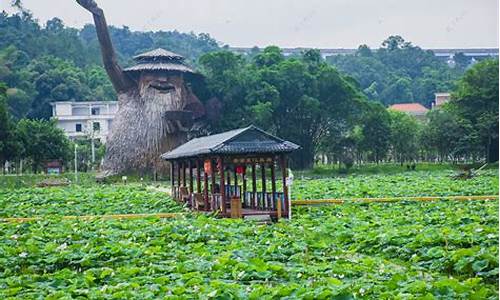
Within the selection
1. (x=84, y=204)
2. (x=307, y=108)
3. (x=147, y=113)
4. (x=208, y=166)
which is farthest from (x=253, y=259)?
(x=307, y=108)

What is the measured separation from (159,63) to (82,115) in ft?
66.0

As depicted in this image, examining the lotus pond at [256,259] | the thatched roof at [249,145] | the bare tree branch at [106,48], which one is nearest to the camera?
the lotus pond at [256,259]

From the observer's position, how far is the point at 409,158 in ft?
142

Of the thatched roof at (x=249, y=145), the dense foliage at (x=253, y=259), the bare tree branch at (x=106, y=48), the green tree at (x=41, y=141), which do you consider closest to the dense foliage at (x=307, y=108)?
the green tree at (x=41, y=141)

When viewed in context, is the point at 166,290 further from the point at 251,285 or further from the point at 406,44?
the point at 406,44

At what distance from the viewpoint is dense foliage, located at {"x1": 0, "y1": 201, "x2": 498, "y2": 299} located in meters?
5.91

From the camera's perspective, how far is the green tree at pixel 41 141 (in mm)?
33625

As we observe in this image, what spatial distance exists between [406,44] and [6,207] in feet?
171

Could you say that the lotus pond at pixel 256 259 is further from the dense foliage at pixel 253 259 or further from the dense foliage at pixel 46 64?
the dense foliage at pixel 46 64

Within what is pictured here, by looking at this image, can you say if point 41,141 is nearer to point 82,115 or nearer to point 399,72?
point 82,115

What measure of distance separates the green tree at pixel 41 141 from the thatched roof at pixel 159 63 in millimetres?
6585

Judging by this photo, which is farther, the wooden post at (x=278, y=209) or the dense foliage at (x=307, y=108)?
the dense foliage at (x=307, y=108)

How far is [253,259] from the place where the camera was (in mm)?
7352

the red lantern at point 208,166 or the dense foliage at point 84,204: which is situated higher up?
the red lantern at point 208,166
